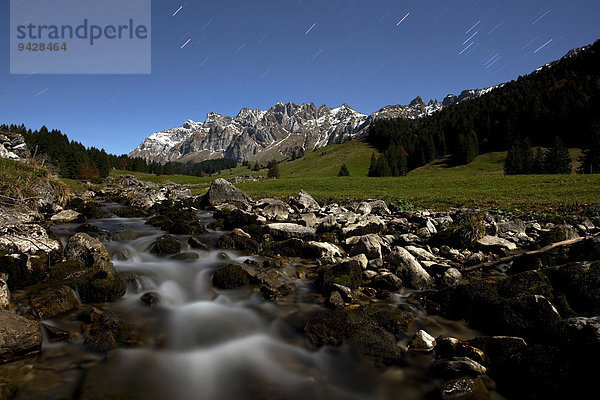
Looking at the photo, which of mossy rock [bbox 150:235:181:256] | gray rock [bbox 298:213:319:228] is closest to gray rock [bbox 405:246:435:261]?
gray rock [bbox 298:213:319:228]

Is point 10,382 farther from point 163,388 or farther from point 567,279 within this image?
point 567,279

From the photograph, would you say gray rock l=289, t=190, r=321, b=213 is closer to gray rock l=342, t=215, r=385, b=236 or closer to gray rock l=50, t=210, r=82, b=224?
gray rock l=342, t=215, r=385, b=236

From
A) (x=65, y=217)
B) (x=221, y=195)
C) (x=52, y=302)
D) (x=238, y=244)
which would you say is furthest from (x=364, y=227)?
(x=65, y=217)

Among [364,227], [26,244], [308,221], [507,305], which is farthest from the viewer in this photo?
[308,221]

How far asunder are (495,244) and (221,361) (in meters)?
11.8

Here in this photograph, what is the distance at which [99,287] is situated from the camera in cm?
825

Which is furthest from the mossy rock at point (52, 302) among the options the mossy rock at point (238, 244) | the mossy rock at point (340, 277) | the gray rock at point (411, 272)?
the gray rock at point (411, 272)

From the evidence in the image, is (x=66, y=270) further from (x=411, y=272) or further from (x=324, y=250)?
(x=411, y=272)

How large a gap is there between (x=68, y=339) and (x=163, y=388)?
2.92 metres

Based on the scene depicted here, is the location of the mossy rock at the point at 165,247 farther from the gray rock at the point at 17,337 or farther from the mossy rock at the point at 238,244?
the gray rock at the point at 17,337

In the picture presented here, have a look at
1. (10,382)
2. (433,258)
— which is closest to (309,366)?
(10,382)

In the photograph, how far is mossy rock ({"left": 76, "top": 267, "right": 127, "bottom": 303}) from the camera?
8.17 meters

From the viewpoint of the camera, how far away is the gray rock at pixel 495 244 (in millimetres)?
11516

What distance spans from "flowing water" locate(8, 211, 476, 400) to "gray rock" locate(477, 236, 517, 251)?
5985mm
